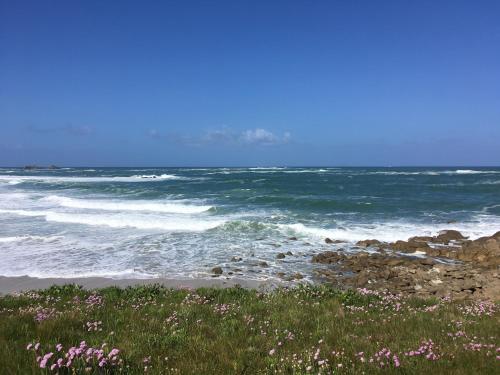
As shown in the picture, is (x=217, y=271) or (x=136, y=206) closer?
(x=217, y=271)

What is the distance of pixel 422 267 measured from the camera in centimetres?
1594

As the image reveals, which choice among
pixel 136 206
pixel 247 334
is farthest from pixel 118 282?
pixel 136 206

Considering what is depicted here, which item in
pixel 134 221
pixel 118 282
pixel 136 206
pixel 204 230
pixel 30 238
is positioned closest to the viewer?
pixel 118 282

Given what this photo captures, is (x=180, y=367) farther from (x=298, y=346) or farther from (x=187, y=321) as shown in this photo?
(x=187, y=321)

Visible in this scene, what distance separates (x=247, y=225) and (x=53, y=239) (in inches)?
445

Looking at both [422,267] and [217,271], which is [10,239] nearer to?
[217,271]

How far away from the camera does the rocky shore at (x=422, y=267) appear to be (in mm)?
13156

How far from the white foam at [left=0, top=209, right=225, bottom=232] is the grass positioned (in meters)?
17.1

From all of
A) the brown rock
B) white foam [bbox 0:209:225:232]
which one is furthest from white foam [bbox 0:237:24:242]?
the brown rock

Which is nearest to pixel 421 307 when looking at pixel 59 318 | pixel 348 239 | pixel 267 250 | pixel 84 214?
pixel 59 318

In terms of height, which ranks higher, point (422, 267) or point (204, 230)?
point (204, 230)

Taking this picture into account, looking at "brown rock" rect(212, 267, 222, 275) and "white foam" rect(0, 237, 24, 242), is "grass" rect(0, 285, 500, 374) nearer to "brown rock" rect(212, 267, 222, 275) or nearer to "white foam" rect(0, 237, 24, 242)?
"brown rock" rect(212, 267, 222, 275)

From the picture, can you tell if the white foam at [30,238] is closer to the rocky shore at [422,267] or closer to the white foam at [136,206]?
the white foam at [136,206]

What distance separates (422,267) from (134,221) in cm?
1896
